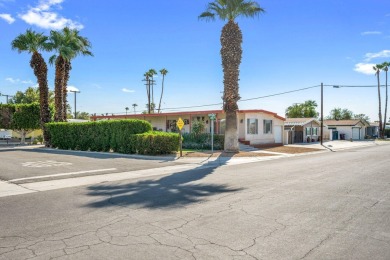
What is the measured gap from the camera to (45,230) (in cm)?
558

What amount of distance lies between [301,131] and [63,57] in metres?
32.2

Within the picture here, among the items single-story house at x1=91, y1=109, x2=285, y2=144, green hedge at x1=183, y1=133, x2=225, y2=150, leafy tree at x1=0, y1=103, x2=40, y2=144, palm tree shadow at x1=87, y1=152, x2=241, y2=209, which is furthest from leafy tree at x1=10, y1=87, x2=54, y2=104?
palm tree shadow at x1=87, y1=152, x2=241, y2=209

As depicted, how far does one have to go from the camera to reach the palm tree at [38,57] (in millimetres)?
31375

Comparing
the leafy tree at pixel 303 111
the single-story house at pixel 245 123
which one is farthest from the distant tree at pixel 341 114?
the single-story house at pixel 245 123

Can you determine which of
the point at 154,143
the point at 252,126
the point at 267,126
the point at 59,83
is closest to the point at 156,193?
the point at 154,143

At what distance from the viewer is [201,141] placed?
1144 inches

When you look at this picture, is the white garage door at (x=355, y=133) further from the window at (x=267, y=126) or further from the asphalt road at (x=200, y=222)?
the asphalt road at (x=200, y=222)

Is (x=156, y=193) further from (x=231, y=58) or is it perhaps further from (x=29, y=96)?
(x=29, y=96)

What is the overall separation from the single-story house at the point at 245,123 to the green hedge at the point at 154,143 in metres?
9.27

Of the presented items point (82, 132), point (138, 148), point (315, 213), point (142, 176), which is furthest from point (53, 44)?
point (315, 213)

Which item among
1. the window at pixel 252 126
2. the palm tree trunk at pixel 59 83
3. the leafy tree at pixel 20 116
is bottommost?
the window at pixel 252 126

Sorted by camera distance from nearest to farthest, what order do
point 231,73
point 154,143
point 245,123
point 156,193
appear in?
point 156,193 → point 154,143 → point 231,73 → point 245,123

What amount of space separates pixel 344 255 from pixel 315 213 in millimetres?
2238

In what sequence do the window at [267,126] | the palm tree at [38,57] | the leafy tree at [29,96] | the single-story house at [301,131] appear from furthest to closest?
the leafy tree at [29,96] → the single-story house at [301,131] → the window at [267,126] → the palm tree at [38,57]
